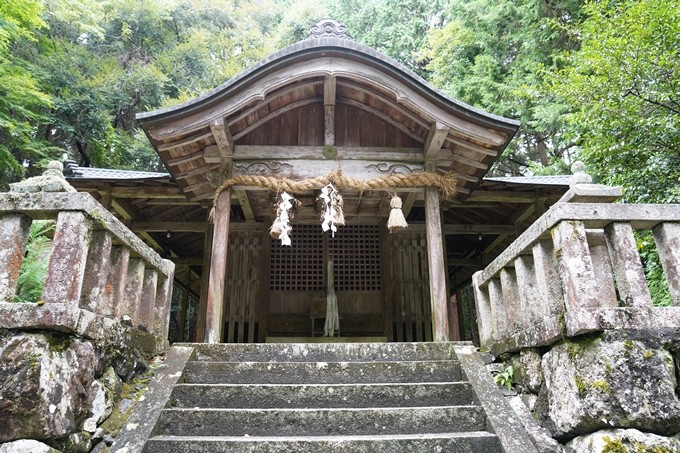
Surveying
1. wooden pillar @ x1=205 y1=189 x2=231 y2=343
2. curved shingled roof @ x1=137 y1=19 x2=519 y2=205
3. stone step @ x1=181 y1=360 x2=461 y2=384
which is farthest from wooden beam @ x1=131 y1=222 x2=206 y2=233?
stone step @ x1=181 y1=360 x2=461 y2=384

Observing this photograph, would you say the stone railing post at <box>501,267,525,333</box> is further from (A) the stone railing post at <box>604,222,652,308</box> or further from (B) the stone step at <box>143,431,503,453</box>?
(B) the stone step at <box>143,431,503,453</box>

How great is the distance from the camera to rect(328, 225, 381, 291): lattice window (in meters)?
9.53

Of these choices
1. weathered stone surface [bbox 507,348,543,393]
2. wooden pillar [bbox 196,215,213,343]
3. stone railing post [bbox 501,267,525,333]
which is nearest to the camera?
weathered stone surface [bbox 507,348,543,393]

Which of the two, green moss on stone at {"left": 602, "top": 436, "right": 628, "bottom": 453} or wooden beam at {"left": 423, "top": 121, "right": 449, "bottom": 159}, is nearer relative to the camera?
green moss on stone at {"left": 602, "top": 436, "right": 628, "bottom": 453}

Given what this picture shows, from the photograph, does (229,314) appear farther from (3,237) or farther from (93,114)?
(93,114)

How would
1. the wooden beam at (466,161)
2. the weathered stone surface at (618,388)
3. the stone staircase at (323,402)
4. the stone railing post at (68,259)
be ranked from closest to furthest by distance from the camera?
1. the weathered stone surface at (618,388)
2. the stone railing post at (68,259)
3. the stone staircase at (323,402)
4. the wooden beam at (466,161)

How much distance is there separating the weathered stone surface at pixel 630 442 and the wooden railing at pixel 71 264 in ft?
11.3

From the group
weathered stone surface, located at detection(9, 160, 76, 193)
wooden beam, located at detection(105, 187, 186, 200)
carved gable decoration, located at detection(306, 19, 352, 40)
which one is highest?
carved gable decoration, located at detection(306, 19, 352, 40)

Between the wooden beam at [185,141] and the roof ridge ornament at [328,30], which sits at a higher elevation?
the roof ridge ornament at [328,30]

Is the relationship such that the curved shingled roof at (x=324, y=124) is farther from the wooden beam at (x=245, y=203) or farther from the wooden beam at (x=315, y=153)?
the wooden beam at (x=245, y=203)

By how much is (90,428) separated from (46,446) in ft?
1.54

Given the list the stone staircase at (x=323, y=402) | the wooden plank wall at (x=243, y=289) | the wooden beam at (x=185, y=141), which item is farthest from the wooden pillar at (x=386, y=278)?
the stone staircase at (x=323, y=402)

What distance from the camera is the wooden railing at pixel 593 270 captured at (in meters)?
3.08

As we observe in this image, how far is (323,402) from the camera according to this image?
379 centimetres
